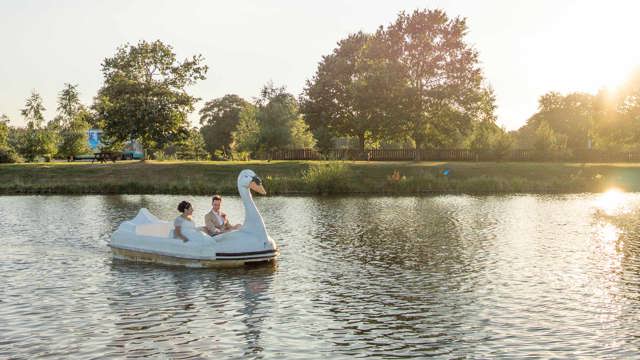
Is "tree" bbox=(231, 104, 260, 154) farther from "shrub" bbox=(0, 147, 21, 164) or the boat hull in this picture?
the boat hull

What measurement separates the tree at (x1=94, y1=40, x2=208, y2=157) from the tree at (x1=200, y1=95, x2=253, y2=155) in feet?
188

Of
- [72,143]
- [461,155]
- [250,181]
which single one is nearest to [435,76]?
[461,155]

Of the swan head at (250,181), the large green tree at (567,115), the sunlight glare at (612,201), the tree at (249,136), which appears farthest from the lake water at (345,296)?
the large green tree at (567,115)

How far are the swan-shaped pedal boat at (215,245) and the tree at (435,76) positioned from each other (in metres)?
51.9

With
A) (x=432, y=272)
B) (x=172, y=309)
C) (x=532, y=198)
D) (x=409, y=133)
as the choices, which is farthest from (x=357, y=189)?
(x=172, y=309)

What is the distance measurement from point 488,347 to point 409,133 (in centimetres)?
6135

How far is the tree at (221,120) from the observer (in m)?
130

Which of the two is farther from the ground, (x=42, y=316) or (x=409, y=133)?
(x=409, y=133)

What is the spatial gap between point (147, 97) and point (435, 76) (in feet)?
102

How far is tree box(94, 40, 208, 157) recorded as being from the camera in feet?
219

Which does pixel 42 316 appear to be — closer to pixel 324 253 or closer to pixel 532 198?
pixel 324 253

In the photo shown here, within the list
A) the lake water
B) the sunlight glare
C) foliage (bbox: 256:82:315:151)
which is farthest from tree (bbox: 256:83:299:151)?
the lake water

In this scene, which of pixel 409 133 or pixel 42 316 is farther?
pixel 409 133

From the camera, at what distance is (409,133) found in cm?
7175
